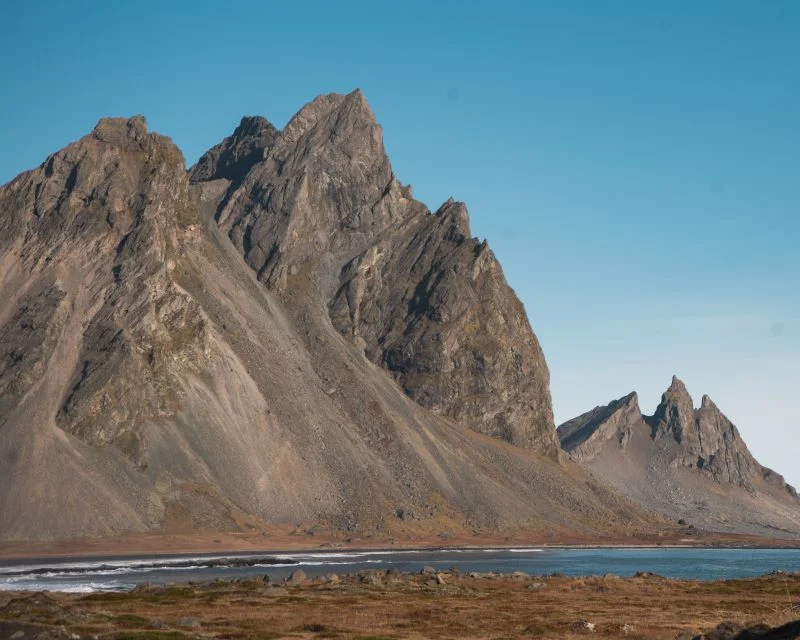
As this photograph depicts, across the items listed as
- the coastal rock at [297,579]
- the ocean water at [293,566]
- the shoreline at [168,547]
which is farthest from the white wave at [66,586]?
the shoreline at [168,547]

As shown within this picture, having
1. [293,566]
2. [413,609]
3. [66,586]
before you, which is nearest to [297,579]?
[66,586]

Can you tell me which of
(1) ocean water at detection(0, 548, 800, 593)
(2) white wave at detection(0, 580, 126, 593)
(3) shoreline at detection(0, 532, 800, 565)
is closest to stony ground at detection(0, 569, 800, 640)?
(2) white wave at detection(0, 580, 126, 593)

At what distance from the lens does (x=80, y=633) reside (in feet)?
179

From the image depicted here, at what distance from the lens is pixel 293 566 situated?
5512 inches

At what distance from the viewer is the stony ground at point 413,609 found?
195 feet

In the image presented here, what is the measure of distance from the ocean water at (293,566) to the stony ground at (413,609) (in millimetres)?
18946

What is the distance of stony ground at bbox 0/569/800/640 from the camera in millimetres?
59375

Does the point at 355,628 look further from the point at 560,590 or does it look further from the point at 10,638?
the point at 560,590

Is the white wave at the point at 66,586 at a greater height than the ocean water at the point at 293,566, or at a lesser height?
greater

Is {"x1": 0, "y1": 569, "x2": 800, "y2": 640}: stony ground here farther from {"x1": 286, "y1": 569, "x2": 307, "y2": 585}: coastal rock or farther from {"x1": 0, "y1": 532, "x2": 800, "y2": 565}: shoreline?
{"x1": 0, "y1": 532, "x2": 800, "y2": 565}: shoreline

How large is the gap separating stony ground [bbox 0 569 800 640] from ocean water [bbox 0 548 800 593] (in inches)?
746

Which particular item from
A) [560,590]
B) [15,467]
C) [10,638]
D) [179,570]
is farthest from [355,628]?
[15,467]

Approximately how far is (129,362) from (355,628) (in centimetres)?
14591

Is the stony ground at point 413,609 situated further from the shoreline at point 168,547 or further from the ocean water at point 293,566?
the shoreline at point 168,547
